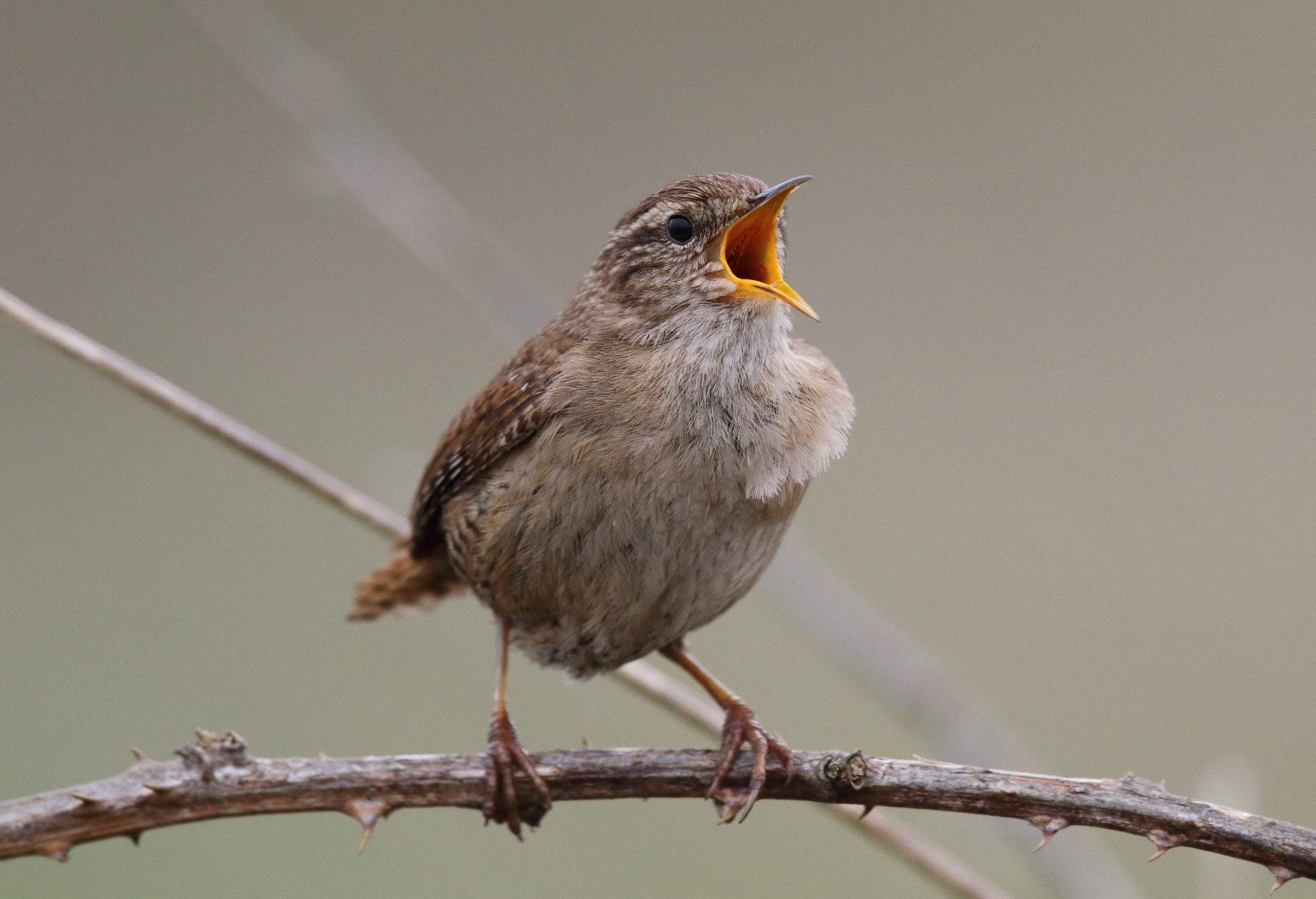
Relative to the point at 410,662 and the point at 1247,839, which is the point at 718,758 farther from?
the point at 410,662

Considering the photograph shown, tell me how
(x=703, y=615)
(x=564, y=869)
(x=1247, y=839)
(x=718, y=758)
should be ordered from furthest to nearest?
(x=564, y=869)
(x=703, y=615)
(x=718, y=758)
(x=1247, y=839)

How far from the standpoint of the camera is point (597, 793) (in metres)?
2.77

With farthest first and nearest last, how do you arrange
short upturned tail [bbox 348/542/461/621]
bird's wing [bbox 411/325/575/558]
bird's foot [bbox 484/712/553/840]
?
short upturned tail [bbox 348/542/461/621]
bird's wing [bbox 411/325/575/558]
bird's foot [bbox 484/712/553/840]

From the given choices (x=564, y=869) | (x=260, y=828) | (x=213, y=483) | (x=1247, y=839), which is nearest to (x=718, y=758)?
(x=1247, y=839)

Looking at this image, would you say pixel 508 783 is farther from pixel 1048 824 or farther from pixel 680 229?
pixel 680 229

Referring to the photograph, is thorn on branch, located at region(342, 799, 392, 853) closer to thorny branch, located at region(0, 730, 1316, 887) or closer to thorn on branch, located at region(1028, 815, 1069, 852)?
thorny branch, located at region(0, 730, 1316, 887)

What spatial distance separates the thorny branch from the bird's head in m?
0.99

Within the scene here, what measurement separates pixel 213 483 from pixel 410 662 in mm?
1694

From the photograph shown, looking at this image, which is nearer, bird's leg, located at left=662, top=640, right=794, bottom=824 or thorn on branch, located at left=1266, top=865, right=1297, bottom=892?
thorn on branch, located at left=1266, top=865, right=1297, bottom=892

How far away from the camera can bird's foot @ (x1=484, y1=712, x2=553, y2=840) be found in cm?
292

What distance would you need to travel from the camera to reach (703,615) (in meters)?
3.17

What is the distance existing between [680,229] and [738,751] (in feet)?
3.86

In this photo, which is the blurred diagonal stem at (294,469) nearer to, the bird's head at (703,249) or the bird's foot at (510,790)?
the bird's foot at (510,790)

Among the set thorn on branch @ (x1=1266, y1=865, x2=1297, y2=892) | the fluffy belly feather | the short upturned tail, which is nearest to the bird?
the fluffy belly feather
